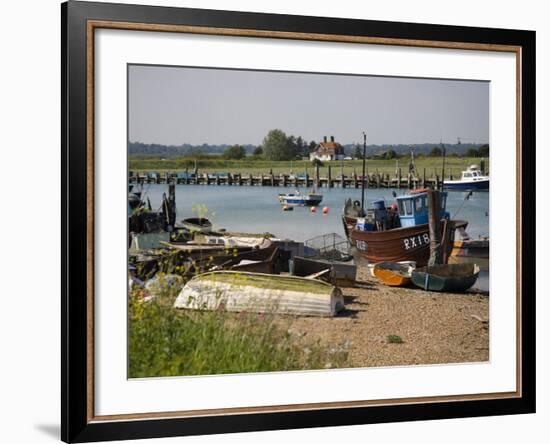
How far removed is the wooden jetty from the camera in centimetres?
617

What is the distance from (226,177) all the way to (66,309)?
146 cm

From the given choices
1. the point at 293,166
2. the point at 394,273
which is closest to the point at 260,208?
the point at 293,166

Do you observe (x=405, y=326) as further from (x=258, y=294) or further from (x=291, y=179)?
(x=291, y=179)

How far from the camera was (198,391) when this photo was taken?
616 centimetres

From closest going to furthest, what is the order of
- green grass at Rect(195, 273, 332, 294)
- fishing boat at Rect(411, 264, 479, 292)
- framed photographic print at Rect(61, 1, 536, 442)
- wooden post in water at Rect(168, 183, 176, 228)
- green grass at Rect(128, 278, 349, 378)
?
framed photographic print at Rect(61, 1, 536, 442) < green grass at Rect(128, 278, 349, 378) < wooden post in water at Rect(168, 183, 176, 228) < green grass at Rect(195, 273, 332, 294) < fishing boat at Rect(411, 264, 479, 292)

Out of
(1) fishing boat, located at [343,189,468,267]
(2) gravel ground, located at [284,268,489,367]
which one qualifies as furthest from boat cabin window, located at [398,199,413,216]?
(2) gravel ground, located at [284,268,489,367]

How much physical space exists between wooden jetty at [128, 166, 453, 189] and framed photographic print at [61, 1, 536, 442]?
15mm

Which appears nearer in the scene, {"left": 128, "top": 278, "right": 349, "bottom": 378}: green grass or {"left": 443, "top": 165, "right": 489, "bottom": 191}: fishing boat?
{"left": 128, "top": 278, "right": 349, "bottom": 378}: green grass

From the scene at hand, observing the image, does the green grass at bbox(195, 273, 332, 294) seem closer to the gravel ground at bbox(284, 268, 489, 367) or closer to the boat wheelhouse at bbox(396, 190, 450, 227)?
the gravel ground at bbox(284, 268, 489, 367)

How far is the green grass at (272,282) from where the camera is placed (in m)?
6.33

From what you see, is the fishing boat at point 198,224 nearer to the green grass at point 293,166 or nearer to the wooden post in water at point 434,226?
the green grass at point 293,166

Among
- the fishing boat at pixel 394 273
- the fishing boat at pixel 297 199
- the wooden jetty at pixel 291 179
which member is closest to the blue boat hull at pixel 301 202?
the fishing boat at pixel 297 199

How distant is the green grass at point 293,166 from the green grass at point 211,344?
2.90 ft

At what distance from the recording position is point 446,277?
6.79 meters
